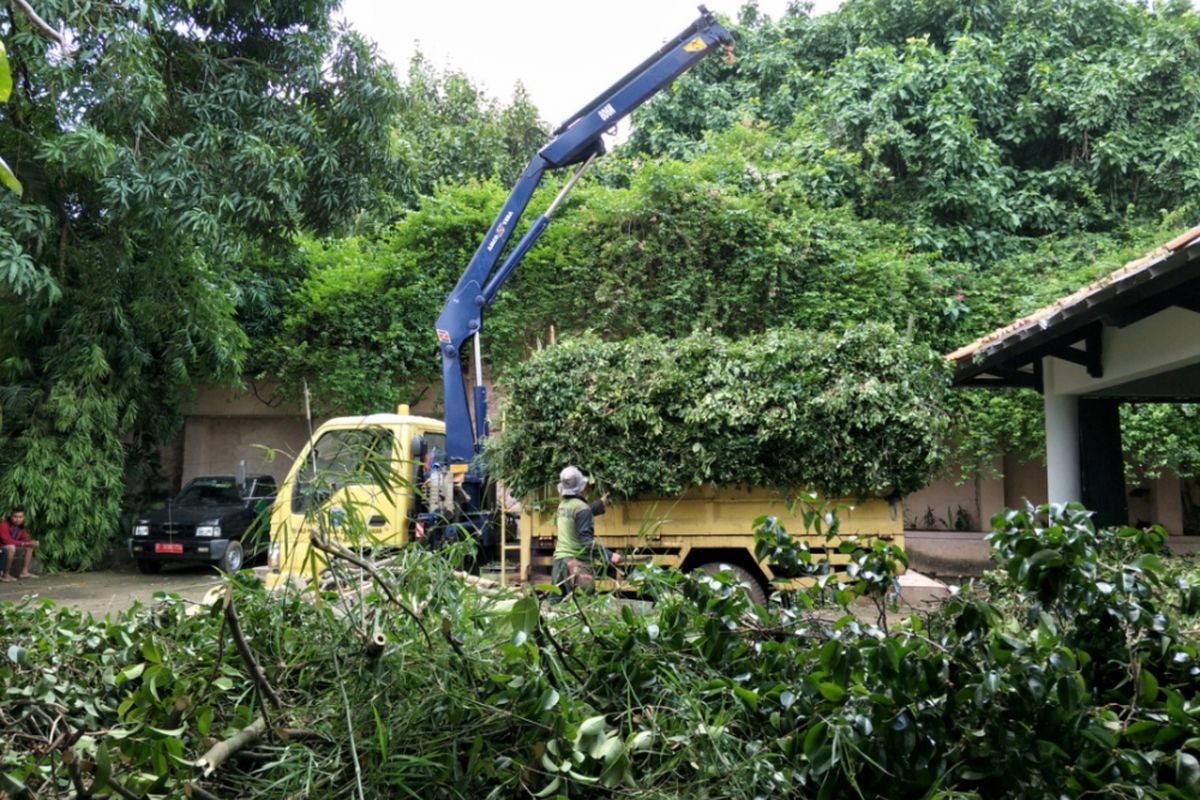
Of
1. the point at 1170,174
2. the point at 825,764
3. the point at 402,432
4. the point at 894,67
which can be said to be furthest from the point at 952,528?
the point at 825,764

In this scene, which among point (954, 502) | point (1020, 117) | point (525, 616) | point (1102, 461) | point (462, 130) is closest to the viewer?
point (525, 616)

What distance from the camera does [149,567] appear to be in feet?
47.9

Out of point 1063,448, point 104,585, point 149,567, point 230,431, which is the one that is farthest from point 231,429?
point 1063,448

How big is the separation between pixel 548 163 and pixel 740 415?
15.9ft

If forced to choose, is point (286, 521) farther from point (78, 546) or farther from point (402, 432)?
point (78, 546)

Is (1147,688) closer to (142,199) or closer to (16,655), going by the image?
(16,655)

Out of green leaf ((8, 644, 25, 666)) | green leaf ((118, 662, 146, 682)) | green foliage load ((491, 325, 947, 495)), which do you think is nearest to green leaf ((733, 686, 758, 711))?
green leaf ((118, 662, 146, 682))

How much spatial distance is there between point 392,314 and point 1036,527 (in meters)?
14.1

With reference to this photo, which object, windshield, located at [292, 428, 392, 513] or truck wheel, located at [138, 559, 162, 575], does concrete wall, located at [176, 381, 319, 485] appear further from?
windshield, located at [292, 428, 392, 513]

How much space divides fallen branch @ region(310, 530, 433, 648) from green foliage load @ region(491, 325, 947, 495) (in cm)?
593

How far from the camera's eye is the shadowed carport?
6098 mm

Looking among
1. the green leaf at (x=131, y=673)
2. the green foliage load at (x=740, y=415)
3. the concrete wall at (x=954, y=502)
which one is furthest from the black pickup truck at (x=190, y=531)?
the green leaf at (x=131, y=673)

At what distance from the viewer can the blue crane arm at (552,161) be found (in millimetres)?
10633

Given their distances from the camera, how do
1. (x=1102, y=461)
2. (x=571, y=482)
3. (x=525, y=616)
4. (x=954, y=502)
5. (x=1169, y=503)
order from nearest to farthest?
(x=525, y=616)
(x=571, y=482)
(x=1102, y=461)
(x=1169, y=503)
(x=954, y=502)
